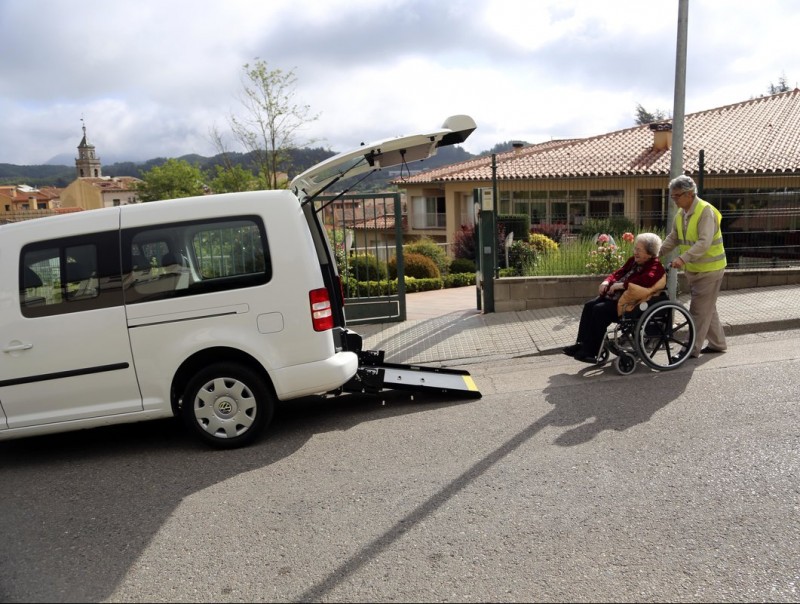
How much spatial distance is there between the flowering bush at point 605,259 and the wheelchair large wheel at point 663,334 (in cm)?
356

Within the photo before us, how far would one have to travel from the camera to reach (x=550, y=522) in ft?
13.1

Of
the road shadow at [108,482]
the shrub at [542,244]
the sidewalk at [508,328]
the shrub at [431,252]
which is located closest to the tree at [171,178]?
the shrub at [431,252]

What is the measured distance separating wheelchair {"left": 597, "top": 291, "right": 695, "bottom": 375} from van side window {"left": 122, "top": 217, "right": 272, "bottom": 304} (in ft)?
11.2

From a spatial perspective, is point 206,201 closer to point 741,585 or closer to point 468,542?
point 468,542

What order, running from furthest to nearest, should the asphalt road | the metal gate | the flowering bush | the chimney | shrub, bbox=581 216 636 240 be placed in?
the chimney < shrub, bbox=581 216 636 240 < the flowering bush < the metal gate < the asphalt road

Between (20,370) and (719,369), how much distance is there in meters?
5.88

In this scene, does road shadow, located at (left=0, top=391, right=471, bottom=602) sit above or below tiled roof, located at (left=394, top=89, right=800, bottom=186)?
below

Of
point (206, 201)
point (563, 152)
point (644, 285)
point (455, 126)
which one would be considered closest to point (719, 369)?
point (644, 285)

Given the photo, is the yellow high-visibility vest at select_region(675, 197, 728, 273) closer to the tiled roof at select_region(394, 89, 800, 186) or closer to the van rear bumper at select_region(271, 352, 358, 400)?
the van rear bumper at select_region(271, 352, 358, 400)

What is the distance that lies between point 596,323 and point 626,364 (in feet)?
1.52

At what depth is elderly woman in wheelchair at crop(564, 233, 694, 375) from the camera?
22.6 ft

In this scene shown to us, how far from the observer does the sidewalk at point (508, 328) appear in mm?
8562

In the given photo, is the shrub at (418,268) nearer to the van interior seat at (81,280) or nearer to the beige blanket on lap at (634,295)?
the beige blanket on lap at (634,295)

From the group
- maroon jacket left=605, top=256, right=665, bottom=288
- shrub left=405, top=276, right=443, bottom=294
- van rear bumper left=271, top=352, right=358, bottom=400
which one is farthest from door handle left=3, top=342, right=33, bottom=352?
shrub left=405, top=276, right=443, bottom=294
